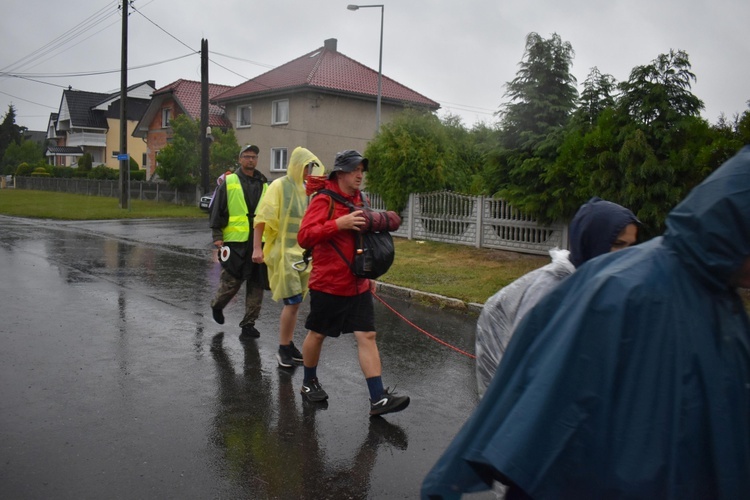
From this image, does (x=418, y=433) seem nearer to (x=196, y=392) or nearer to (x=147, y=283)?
(x=196, y=392)

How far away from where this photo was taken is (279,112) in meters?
36.9

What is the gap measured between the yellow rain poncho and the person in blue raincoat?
4495 millimetres

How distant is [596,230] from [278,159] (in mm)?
35211

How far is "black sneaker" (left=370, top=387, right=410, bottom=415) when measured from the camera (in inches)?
196

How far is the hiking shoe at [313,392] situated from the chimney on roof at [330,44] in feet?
120

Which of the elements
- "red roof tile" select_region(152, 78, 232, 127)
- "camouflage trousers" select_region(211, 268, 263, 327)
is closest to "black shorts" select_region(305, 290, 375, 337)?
"camouflage trousers" select_region(211, 268, 263, 327)

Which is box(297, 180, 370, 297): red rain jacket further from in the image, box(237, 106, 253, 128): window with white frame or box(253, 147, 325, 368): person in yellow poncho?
box(237, 106, 253, 128): window with white frame

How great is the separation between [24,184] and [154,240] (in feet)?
146

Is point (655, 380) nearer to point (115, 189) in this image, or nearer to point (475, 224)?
point (475, 224)

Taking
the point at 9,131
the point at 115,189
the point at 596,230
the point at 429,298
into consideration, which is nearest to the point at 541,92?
the point at 429,298

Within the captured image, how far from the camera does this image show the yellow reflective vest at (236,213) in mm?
7293

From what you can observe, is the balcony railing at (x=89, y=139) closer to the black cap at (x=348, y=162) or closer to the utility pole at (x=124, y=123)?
the utility pole at (x=124, y=123)

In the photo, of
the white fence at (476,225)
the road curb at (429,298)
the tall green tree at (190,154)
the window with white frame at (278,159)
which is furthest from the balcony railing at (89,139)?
the road curb at (429,298)

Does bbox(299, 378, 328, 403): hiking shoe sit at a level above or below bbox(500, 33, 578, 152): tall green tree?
below
